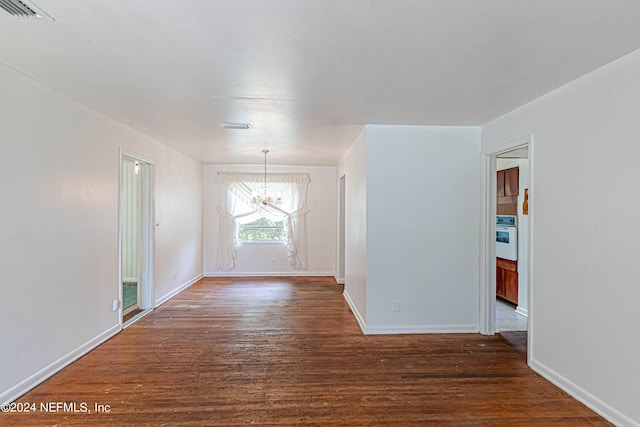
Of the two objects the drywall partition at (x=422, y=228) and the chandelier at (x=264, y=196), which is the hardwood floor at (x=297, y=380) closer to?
the drywall partition at (x=422, y=228)

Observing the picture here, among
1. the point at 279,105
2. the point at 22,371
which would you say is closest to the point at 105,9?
the point at 279,105

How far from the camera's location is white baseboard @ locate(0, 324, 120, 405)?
2314mm

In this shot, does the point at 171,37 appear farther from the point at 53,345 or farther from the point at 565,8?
the point at 53,345

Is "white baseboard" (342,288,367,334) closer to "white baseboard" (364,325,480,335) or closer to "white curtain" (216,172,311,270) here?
"white baseboard" (364,325,480,335)

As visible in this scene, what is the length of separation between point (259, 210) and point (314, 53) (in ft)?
17.1

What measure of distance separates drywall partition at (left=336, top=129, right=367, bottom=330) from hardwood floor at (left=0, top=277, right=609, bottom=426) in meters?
0.40

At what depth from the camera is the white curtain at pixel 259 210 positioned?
6.90 meters

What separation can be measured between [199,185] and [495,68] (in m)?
5.88

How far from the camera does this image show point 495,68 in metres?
2.24

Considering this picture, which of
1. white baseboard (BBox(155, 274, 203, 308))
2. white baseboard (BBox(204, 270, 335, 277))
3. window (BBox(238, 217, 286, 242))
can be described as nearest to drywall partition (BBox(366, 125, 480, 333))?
white baseboard (BBox(155, 274, 203, 308))

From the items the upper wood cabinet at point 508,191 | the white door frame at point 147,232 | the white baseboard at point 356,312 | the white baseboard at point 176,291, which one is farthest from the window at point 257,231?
the upper wood cabinet at point 508,191

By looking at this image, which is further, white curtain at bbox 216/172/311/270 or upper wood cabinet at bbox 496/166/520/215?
white curtain at bbox 216/172/311/270

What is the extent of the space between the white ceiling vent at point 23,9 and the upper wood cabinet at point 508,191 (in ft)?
17.7

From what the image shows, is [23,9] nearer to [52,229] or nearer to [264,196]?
[52,229]
